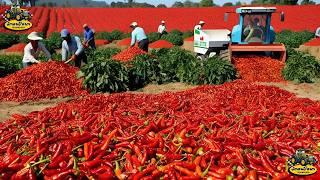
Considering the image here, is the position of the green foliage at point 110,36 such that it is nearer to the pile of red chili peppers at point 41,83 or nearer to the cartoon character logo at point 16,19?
the cartoon character logo at point 16,19

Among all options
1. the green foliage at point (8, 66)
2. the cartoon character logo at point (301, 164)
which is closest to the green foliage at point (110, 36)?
the green foliage at point (8, 66)

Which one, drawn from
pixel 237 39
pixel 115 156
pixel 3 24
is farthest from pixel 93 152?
pixel 3 24

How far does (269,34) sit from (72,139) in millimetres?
12099

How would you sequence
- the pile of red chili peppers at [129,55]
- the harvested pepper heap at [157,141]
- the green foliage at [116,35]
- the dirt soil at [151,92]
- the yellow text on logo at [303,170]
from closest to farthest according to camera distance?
1. the yellow text on logo at [303,170]
2. the harvested pepper heap at [157,141]
3. the dirt soil at [151,92]
4. the pile of red chili peppers at [129,55]
5. the green foliage at [116,35]

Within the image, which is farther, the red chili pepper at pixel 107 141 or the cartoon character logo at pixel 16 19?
the cartoon character logo at pixel 16 19

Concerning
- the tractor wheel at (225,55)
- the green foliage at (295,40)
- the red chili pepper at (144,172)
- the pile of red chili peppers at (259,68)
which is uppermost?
the red chili pepper at (144,172)

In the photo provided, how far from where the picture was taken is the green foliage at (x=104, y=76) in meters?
12.2

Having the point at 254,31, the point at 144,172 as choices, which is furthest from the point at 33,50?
the point at 144,172

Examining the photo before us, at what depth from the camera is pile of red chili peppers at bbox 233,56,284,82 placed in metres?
14.1

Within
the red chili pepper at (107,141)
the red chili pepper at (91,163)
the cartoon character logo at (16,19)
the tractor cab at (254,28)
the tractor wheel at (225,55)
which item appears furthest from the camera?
the cartoon character logo at (16,19)

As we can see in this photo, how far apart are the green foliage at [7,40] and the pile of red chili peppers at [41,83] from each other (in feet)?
62.8

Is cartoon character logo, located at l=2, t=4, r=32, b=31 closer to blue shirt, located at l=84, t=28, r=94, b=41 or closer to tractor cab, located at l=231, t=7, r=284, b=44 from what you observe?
blue shirt, located at l=84, t=28, r=94, b=41

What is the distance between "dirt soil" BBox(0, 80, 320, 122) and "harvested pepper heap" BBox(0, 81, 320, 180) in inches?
115

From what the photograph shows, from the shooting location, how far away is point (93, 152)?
5.52 m
